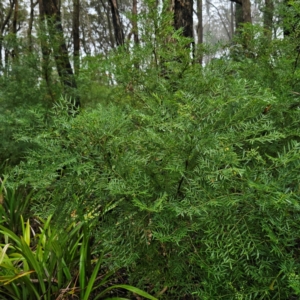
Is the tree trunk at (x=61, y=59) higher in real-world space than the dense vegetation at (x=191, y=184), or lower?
higher

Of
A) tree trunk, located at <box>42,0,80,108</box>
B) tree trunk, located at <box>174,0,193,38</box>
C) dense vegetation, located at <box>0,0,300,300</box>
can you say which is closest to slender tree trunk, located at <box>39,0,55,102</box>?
tree trunk, located at <box>42,0,80,108</box>

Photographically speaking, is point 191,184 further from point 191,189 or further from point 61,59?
point 61,59

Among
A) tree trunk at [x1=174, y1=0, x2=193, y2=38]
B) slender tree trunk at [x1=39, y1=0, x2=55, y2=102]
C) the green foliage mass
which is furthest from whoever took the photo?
slender tree trunk at [x1=39, y1=0, x2=55, y2=102]

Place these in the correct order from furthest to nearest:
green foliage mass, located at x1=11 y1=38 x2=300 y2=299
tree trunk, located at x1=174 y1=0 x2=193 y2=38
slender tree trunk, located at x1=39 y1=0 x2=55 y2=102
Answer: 1. slender tree trunk, located at x1=39 y1=0 x2=55 y2=102
2. tree trunk, located at x1=174 y1=0 x2=193 y2=38
3. green foliage mass, located at x1=11 y1=38 x2=300 y2=299

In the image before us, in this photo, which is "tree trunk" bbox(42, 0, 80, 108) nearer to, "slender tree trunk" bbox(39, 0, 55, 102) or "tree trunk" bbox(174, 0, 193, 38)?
"slender tree trunk" bbox(39, 0, 55, 102)

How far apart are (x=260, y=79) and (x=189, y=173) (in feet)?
3.01

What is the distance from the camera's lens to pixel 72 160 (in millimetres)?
1102

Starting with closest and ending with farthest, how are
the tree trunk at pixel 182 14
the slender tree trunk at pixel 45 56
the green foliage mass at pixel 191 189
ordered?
the green foliage mass at pixel 191 189, the tree trunk at pixel 182 14, the slender tree trunk at pixel 45 56

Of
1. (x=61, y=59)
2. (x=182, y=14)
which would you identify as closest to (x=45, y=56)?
(x=61, y=59)

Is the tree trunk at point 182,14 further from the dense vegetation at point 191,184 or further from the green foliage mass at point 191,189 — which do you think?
the green foliage mass at point 191,189

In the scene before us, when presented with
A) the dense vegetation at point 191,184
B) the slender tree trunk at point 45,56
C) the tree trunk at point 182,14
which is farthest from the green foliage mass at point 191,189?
the slender tree trunk at point 45,56

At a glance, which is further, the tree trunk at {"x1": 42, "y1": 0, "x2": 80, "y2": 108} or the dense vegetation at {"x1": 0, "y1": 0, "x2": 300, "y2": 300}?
the tree trunk at {"x1": 42, "y1": 0, "x2": 80, "y2": 108}

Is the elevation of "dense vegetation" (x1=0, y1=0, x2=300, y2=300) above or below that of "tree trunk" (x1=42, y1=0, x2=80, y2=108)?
below

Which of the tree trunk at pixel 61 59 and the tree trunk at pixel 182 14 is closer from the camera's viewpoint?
the tree trunk at pixel 182 14
